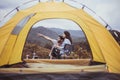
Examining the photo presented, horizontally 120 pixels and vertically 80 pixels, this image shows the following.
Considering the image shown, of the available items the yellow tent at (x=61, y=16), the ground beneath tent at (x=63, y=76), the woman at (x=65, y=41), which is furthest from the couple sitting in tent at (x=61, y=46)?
the ground beneath tent at (x=63, y=76)

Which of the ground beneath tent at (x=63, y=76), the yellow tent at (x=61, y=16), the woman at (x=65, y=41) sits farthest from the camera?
the woman at (x=65, y=41)

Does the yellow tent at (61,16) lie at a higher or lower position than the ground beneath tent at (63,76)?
higher

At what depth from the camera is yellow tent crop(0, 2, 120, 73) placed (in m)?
3.72

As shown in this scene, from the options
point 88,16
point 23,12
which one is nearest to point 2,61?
point 23,12

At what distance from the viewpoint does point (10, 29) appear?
12.5ft

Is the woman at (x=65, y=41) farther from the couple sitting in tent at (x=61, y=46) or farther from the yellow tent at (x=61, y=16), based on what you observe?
the yellow tent at (x=61, y=16)

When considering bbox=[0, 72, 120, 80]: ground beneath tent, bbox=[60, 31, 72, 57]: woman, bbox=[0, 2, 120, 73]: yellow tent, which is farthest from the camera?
bbox=[60, 31, 72, 57]: woman

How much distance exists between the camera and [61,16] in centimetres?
405

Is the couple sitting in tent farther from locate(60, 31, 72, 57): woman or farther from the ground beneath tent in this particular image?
the ground beneath tent

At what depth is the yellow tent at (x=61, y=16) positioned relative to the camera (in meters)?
3.72

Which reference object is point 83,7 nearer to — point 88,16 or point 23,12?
point 88,16

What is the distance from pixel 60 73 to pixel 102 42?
2.73ft

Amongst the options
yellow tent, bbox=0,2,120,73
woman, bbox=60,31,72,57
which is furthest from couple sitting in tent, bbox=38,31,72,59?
yellow tent, bbox=0,2,120,73

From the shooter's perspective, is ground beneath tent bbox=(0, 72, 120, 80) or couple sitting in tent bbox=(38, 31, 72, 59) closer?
ground beneath tent bbox=(0, 72, 120, 80)
